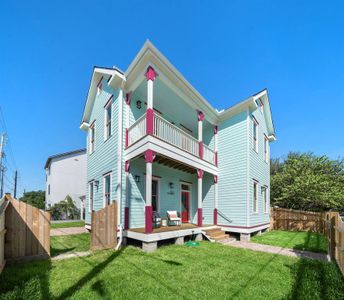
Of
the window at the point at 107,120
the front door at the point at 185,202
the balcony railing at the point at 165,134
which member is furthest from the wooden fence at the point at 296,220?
the window at the point at 107,120

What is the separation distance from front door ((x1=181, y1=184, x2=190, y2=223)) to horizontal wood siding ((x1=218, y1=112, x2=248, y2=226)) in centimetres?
195

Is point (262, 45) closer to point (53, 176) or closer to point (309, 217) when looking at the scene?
point (309, 217)

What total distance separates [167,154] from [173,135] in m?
1.19

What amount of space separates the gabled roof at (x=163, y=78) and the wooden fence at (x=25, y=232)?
6.05 metres

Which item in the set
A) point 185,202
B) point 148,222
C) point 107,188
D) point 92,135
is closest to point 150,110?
point 148,222

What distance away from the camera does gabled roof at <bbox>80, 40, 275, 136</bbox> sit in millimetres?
8536

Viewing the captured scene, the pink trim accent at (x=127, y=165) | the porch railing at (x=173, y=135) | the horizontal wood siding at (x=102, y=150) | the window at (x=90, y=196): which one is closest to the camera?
the porch railing at (x=173, y=135)

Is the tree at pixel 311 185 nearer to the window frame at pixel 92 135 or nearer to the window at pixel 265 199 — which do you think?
A: the window at pixel 265 199

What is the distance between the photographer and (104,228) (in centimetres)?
775

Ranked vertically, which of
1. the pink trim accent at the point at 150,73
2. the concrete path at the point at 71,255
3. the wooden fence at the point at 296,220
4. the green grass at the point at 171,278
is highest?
the pink trim accent at the point at 150,73

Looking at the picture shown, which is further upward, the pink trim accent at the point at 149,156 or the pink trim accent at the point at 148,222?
the pink trim accent at the point at 149,156

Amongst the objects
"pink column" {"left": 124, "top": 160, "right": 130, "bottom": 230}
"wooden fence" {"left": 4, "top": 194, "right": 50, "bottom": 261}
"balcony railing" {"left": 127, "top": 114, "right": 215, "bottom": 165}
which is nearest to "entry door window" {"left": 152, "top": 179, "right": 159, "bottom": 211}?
"pink column" {"left": 124, "top": 160, "right": 130, "bottom": 230}

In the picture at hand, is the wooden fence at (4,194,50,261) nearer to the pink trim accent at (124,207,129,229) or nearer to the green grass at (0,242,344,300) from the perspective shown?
the green grass at (0,242,344,300)

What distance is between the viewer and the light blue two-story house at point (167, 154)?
8828mm
